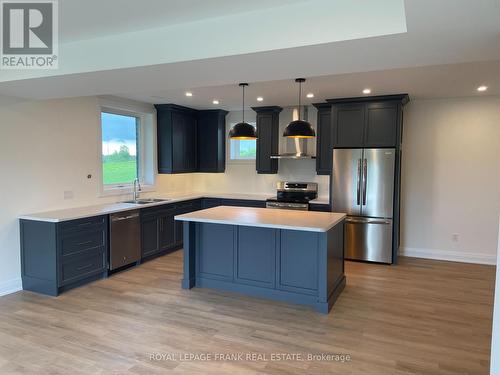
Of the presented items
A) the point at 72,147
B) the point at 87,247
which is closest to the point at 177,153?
the point at 72,147

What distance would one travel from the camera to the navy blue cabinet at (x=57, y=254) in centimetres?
401

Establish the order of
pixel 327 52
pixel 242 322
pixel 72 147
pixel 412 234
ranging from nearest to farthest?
pixel 327 52 → pixel 242 322 → pixel 72 147 → pixel 412 234

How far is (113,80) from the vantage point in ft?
10.7

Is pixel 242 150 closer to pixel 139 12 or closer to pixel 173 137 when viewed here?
pixel 173 137

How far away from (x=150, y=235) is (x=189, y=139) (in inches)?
87.6

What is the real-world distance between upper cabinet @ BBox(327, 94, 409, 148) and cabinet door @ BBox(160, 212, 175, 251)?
2.99 m

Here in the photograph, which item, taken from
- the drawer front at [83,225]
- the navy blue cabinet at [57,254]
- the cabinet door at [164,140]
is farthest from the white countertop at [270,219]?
the cabinet door at [164,140]

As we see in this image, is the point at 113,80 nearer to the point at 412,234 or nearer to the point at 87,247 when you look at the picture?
the point at 87,247

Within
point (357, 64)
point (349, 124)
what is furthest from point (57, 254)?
point (349, 124)

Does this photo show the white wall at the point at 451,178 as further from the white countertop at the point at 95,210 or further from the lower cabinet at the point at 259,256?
the lower cabinet at the point at 259,256

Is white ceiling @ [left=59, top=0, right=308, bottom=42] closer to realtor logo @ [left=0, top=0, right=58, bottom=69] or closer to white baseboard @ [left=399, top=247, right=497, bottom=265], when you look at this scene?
realtor logo @ [left=0, top=0, right=58, bottom=69]

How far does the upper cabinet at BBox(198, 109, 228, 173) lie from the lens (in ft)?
22.9

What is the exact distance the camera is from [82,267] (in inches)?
170

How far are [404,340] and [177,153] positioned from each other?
482 cm
